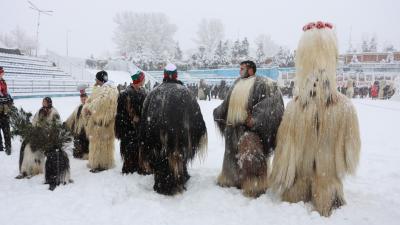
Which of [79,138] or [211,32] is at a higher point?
[211,32]

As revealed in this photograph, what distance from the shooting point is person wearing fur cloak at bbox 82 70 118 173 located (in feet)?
16.3

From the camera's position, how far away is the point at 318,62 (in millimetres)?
3367

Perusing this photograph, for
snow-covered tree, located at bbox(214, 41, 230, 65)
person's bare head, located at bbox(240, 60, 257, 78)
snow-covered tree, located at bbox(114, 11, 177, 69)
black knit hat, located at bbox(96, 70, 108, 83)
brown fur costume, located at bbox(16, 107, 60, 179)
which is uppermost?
snow-covered tree, located at bbox(114, 11, 177, 69)

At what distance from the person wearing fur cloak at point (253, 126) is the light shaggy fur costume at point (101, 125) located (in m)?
1.85

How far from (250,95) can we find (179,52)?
4946 centimetres

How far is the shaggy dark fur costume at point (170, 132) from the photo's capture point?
4082 mm

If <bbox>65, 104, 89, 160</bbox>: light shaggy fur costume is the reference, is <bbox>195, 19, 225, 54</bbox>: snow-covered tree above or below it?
above

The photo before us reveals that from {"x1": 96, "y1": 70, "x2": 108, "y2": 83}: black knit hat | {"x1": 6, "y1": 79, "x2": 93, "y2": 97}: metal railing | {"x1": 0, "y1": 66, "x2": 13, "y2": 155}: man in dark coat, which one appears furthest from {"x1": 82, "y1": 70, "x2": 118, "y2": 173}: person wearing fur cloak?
{"x1": 6, "y1": 79, "x2": 93, "y2": 97}: metal railing

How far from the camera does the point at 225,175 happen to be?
13.8 ft

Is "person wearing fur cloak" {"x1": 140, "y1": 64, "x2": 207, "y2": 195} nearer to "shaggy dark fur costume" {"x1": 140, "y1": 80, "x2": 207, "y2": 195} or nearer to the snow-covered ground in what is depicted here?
"shaggy dark fur costume" {"x1": 140, "y1": 80, "x2": 207, "y2": 195}

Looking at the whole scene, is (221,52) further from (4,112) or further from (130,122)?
(130,122)

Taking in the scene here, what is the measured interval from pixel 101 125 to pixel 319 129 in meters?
2.99

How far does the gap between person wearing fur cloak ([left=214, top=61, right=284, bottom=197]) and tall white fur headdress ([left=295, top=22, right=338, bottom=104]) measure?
0.46 m

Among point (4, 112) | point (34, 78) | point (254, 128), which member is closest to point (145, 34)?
point (34, 78)
